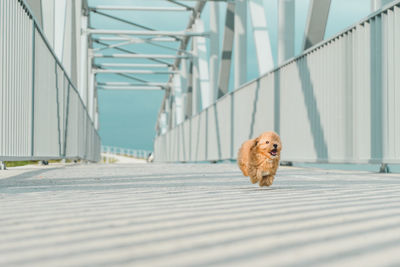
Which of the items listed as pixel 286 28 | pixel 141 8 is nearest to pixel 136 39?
pixel 141 8

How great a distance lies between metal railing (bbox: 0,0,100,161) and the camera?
5652 mm

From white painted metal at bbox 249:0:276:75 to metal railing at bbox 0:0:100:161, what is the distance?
566 centimetres

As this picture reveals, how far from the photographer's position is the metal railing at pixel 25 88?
5652 mm

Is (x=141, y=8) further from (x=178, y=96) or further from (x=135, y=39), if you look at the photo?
(x=178, y=96)

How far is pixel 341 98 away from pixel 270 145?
185 inches

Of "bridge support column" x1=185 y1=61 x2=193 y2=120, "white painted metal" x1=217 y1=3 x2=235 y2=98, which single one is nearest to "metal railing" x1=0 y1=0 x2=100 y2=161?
"white painted metal" x1=217 y1=3 x2=235 y2=98

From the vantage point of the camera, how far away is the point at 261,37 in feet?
47.3

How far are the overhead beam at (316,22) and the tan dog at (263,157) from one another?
20.1 feet

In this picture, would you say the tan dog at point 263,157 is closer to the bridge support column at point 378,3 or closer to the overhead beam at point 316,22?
the bridge support column at point 378,3

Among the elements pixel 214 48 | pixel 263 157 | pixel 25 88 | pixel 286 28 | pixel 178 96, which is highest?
pixel 214 48

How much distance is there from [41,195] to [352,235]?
8.18 ft

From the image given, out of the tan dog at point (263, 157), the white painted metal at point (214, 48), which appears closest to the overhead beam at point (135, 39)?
the white painted metal at point (214, 48)

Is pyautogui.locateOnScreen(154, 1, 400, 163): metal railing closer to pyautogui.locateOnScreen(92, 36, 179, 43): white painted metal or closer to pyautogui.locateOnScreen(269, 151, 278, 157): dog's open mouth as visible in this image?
pyautogui.locateOnScreen(269, 151, 278, 157): dog's open mouth

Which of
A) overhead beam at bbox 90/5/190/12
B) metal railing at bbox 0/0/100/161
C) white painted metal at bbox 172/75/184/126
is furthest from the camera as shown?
white painted metal at bbox 172/75/184/126
